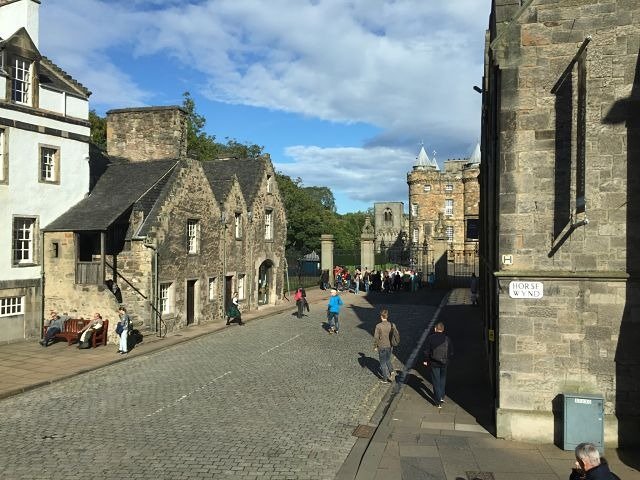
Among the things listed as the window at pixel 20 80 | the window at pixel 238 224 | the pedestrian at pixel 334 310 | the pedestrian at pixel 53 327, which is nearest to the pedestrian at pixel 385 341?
the pedestrian at pixel 334 310

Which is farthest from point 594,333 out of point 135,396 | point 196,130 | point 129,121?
point 196,130

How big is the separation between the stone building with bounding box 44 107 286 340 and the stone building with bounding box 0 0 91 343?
25.2 inches

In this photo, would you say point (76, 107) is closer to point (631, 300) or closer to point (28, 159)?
point (28, 159)

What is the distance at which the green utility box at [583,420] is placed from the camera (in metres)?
8.51

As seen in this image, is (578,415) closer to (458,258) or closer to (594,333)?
(594,333)

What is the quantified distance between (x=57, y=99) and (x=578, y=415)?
773 inches

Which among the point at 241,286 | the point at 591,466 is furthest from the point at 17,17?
the point at 591,466

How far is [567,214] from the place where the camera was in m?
9.02

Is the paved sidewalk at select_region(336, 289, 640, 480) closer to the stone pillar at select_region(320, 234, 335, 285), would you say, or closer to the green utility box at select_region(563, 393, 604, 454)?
the green utility box at select_region(563, 393, 604, 454)

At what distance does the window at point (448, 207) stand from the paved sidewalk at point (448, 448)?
57891 millimetres

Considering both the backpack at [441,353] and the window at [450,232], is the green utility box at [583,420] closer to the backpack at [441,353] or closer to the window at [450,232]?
the backpack at [441,353]

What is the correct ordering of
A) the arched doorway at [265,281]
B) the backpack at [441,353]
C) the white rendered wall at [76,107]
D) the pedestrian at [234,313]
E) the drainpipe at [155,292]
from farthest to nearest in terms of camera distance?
the arched doorway at [265,281]
the pedestrian at [234,313]
the white rendered wall at [76,107]
the drainpipe at [155,292]
the backpack at [441,353]

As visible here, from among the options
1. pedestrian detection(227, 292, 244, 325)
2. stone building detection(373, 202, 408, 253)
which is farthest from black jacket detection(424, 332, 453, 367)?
stone building detection(373, 202, 408, 253)

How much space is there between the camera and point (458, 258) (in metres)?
56.6
